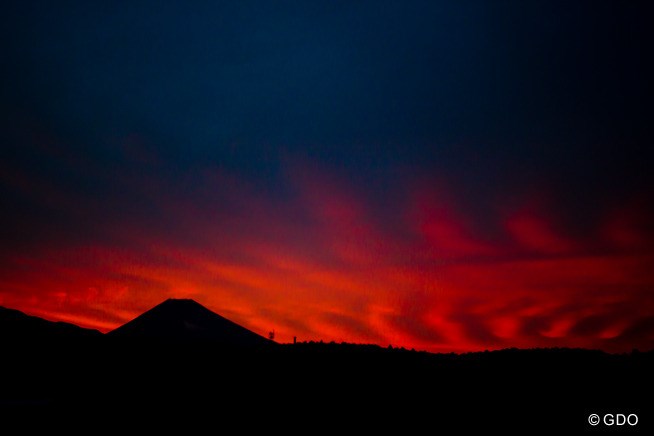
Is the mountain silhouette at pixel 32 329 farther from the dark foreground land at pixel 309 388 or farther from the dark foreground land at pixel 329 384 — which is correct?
the dark foreground land at pixel 329 384

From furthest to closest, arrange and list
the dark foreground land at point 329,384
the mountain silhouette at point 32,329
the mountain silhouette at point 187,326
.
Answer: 1. the mountain silhouette at point 187,326
2. the mountain silhouette at point 32,329
3. the dark foreground land at point 329,384

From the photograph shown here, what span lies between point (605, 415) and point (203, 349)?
1030cm

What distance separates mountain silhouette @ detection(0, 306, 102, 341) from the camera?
13055 millimetres

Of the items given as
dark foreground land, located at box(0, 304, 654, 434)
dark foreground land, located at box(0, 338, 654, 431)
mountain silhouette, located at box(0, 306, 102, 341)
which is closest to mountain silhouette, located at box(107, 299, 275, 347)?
mountain silhouette, located at box(0, 306, 102, 341)

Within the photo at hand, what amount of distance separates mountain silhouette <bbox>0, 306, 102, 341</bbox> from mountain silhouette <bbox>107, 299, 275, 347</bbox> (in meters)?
3.31

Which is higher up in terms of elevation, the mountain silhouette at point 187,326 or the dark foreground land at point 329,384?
the mountain silhouette at point 187,326

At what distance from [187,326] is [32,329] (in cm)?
578

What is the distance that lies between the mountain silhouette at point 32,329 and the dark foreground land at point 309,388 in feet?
0.57

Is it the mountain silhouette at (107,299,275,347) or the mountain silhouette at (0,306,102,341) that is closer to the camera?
the mountain silhouette at (0,306,102,341)

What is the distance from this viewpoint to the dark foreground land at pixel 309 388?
10047 mm

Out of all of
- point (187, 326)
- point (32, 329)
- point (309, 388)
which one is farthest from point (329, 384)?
point (32, 329)

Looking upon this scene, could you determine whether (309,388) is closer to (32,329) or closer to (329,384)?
(329,384)

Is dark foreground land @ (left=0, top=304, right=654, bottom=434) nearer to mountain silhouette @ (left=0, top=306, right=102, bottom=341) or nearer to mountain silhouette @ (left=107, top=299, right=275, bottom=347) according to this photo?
mountain silhouette @ (left=0, top=306, right=102, bottom=341)

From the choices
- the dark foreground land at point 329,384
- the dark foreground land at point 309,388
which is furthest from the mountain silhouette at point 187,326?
the dark foreground land at point 329,384
